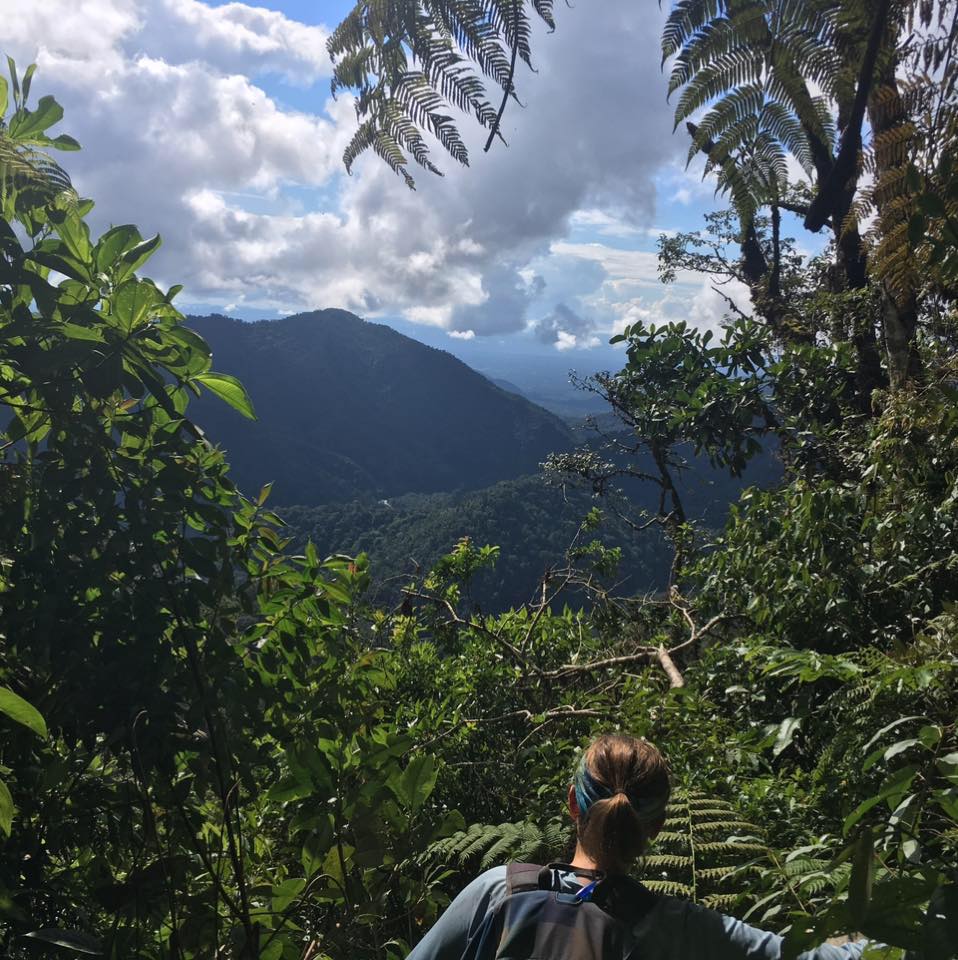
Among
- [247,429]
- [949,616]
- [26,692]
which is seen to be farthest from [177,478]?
[247,429]

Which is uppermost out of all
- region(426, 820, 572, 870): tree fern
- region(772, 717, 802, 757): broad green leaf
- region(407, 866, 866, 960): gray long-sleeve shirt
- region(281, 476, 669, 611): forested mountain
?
region(772, 717, 802, 757): broad green leaf

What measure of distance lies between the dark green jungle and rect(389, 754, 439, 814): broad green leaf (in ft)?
0.19

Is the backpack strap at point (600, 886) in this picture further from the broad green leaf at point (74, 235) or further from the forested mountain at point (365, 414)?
the forested mountain at point (365, 414)

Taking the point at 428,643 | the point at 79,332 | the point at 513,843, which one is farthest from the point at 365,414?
the point at 79,332

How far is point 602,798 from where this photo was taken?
156 cm

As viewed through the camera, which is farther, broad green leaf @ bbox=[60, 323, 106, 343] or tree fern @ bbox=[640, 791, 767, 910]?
tree fern @ bbox=[640, 791, 767, 910]

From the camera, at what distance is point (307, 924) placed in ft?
6.58

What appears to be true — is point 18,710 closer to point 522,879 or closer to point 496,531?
point 522,879

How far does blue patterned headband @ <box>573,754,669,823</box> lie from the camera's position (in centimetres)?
154

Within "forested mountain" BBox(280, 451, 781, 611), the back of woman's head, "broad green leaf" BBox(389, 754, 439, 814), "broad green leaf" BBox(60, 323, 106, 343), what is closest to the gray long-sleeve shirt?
the back of woman's head

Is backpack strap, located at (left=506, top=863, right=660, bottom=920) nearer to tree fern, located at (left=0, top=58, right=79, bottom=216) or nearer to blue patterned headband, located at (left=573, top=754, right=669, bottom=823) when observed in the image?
blue patterned headband, located at (left=573, top=754, right=669, bottom=823)

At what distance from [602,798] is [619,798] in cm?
7

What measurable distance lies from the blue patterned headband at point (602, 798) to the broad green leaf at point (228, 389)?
120cm

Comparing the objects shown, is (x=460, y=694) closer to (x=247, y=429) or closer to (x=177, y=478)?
(x=177, y=478)
